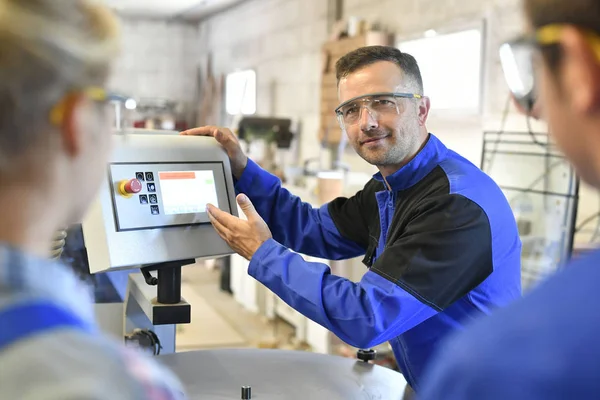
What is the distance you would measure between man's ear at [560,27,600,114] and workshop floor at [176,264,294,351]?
3.02m

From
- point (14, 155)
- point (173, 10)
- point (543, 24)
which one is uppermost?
point (173, 10)

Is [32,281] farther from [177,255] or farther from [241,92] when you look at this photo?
[241,92]

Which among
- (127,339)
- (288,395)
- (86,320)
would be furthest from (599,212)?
(86,320)

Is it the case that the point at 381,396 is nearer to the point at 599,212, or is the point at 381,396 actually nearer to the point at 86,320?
the point at 86,320

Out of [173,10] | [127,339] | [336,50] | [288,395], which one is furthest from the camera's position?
[173,10]

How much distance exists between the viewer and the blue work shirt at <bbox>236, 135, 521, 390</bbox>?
1.36 m

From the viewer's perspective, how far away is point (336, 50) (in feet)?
12.9

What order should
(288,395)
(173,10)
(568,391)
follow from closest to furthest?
1. (568,391)
2. (288,395)
3. (173,10)

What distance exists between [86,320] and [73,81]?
0.69 feet

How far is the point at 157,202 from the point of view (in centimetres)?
139

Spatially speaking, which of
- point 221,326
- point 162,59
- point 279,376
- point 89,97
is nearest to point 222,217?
point 279,376

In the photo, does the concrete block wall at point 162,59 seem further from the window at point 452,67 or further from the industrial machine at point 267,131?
the window at point 452,67

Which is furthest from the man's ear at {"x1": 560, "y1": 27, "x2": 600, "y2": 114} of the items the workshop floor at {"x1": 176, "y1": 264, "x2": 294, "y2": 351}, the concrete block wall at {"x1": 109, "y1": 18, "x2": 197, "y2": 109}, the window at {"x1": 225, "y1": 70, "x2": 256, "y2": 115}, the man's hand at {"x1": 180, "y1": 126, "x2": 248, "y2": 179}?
the concrete block wall at {"x1": 109, "y1": 18, "x2": 197, "y2": 109}

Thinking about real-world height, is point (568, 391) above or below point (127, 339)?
above
